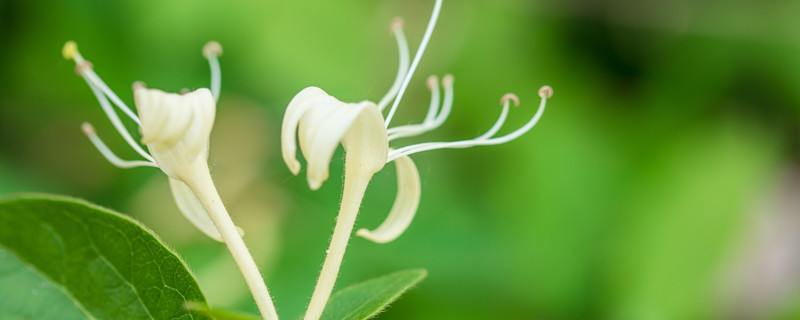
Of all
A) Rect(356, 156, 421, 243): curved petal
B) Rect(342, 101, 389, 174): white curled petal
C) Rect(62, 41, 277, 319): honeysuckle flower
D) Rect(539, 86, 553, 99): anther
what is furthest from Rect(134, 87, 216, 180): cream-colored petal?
Rect(539, 86, 553, 99): anther

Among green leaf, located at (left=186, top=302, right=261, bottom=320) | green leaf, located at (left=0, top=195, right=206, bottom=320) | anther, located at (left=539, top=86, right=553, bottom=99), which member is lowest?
green leaf, located at (left=186, top=302, right=261, bottom=320)

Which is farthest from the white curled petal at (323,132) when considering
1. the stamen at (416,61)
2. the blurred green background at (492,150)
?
the blurred green background at (492,150)

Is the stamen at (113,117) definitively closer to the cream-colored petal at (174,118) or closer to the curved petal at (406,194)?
the cream-colored petal at (174,118)

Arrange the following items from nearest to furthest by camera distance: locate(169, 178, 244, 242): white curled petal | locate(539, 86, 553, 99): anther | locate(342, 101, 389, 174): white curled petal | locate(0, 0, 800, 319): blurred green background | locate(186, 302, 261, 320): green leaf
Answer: locate(186, 302, 261, 320): green leaf, locate(342, 101, 389, 174): white curled petal, locate(169, 178, 244, 242): white curled petal, locate(539, 86, 553, 99): anther, locate(0, 0, 800, 319): blurred green background

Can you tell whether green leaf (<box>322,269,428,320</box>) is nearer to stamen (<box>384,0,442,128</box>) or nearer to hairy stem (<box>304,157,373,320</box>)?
hairy stem (<box>304,157,373,320</box>)

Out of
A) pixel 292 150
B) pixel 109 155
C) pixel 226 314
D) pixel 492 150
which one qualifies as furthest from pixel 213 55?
pixel 492 150

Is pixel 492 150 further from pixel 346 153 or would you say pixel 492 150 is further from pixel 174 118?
pixel 174 118

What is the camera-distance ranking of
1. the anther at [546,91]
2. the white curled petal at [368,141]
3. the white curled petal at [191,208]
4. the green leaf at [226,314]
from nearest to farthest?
1. the green leaf at [226,314]
2. the white curled petal at [368,141]
3. the white curled petal at [191,208]
4. the anther at [546,91]
